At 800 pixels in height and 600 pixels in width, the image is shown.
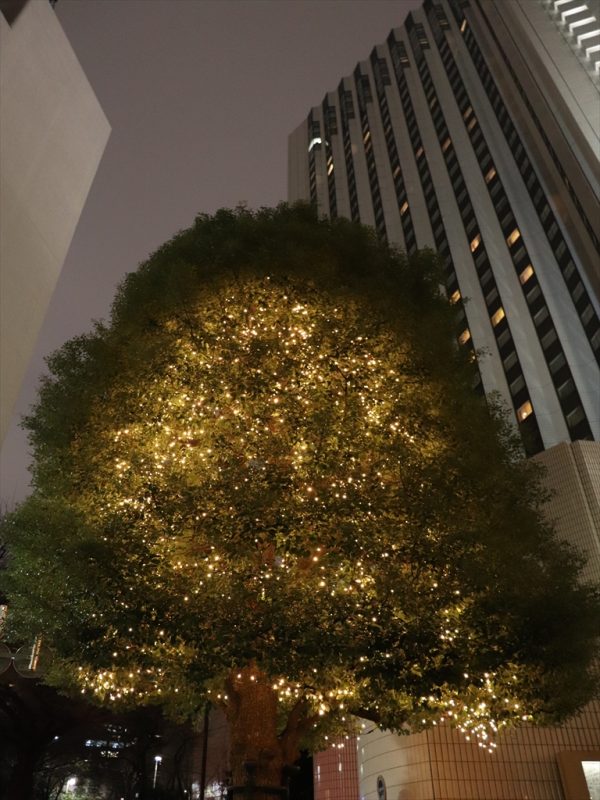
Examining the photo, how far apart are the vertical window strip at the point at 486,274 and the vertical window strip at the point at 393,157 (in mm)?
3814

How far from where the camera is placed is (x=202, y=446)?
7.68 meters

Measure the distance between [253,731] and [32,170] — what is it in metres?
6.44

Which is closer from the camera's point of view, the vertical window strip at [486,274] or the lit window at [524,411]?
the lit window at [524,411]

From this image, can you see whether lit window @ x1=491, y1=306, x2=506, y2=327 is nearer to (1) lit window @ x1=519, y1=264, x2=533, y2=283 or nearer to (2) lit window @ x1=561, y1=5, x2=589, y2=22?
(1) lit window @ x1=519, y1=264, x2=533, y2=283

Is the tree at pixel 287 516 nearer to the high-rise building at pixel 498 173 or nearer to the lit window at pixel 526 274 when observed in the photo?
the high-rise building at pixel 498 173

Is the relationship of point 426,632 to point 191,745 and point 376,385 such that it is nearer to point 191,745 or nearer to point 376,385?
point 376,385

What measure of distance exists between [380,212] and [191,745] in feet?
134

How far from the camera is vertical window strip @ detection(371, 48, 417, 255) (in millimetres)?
41094

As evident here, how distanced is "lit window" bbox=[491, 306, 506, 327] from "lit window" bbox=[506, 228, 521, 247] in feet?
17.9

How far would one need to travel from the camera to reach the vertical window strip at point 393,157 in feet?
135

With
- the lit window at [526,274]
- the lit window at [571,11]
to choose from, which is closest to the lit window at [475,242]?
the lit window at [526,274]

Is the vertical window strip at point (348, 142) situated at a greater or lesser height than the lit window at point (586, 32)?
greater

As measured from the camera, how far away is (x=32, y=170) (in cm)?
434

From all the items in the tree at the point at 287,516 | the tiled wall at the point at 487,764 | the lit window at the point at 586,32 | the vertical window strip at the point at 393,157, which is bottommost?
the tiled wall at the point at 487,764
